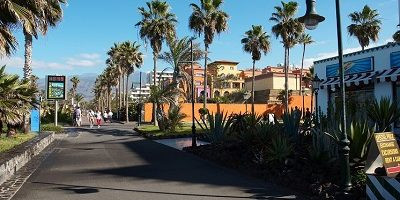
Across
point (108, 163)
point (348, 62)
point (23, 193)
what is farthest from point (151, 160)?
point (348, 62)

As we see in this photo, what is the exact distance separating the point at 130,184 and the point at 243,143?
4541 mm

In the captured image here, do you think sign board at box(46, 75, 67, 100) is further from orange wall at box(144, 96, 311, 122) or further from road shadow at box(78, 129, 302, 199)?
road shadow at box(78, 129, 302, 199)

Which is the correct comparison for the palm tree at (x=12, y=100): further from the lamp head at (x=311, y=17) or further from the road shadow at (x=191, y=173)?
the lamp head at (x=311, y=17)

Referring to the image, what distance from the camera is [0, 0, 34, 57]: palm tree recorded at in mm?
13547

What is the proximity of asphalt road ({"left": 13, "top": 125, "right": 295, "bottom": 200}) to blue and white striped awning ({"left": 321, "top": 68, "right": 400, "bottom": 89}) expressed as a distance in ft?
28.9

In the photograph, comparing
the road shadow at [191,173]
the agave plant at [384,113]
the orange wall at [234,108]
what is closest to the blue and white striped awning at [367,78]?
the agave plant at [384,113]

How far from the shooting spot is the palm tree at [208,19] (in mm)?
41281

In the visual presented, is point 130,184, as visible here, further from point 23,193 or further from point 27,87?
point 27,87

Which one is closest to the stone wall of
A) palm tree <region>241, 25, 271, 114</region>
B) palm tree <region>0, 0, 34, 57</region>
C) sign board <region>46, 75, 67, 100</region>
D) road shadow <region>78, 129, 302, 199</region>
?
road shadow <region>78, 129, 302, 199</region>

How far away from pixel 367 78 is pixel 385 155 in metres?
12.8

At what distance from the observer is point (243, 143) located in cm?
1377

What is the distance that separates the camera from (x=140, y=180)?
10.9 meters

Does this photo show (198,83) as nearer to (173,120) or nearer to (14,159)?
(173,120)

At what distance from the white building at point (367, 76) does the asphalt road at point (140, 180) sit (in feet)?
25.7
